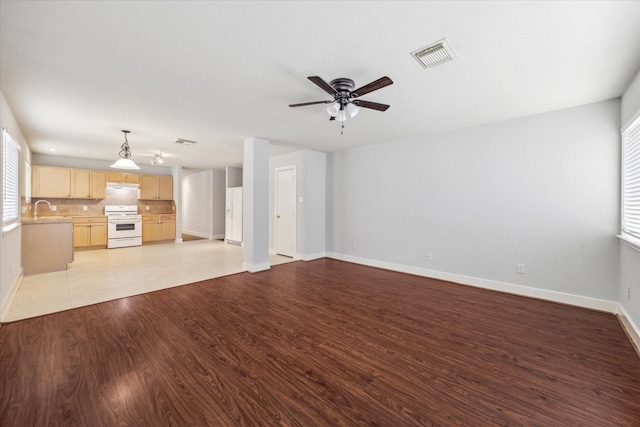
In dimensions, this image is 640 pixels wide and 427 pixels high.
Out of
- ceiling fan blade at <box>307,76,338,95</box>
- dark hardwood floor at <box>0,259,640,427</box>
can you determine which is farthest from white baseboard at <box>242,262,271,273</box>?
ceiling fan blade at <box>307,76,338,95</box>

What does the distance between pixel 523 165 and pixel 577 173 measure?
61cm

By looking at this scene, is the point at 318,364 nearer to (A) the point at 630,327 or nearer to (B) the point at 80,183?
(A) the point at 630,327

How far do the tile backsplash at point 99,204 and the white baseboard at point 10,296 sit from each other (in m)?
2.49

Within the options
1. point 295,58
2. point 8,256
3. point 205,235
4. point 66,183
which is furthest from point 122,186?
point 295,58

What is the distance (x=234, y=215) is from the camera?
330 inches

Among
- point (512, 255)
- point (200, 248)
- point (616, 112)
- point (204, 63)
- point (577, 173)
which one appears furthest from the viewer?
point (200, 248)

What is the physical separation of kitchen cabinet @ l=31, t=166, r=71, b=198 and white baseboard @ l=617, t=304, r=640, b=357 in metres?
10.7

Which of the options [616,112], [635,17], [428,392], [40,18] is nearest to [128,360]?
[428,392]

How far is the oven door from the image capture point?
7.48 m

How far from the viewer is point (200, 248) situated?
7.79 metres

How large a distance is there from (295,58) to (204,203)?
29.4ft

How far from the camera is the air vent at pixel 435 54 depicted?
217 cm

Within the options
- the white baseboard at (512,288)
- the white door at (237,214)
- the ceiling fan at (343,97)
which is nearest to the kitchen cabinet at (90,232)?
the white door at (237,214)

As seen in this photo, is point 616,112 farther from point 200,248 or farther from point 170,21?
point 200,248
